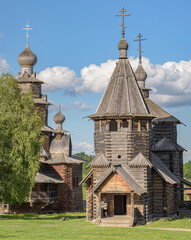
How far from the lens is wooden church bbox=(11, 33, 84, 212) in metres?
48.1

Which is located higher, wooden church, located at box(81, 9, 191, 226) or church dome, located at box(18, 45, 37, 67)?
church dome, located at box(18, 45, 37, 67)

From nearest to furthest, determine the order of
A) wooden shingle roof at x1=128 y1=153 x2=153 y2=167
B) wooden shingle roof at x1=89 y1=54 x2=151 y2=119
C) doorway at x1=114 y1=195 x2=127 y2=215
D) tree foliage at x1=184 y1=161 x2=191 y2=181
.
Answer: wooden shingle roof at x1=128 y1=153 x2=153 y2=167, wooden shingle roof at x1=89 y1=54 x2=151 y2=119, doorway at x1=114 y1=195 x2=127 y2=215, tree foliage at x1=184 y1=161 x2=191 y2=181

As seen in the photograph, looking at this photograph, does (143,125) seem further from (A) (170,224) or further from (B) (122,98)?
(A) (170,224)

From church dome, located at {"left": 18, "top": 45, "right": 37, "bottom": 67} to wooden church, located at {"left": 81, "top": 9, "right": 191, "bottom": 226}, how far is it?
16.7 m

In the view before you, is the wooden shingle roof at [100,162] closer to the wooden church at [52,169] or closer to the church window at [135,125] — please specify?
the church window at [135,125]

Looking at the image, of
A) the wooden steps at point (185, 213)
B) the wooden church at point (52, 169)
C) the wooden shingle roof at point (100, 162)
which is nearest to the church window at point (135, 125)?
the wooden shingle roof at point (100, 162)

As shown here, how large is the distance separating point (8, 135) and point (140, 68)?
1933cm

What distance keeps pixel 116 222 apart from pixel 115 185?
244cm

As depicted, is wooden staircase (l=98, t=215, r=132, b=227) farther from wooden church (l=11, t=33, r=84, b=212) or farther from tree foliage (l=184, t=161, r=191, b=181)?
tree foliage (l=184, t=161, r=191, b=181)

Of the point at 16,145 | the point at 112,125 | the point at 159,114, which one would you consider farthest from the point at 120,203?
the point at 159,114

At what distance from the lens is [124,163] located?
3684cm

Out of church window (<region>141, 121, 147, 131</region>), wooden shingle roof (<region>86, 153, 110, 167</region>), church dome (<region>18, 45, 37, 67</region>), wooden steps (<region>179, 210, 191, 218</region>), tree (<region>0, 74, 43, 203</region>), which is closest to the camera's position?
wooden shingle roof (<region>86, 153, 110, 167</region>)

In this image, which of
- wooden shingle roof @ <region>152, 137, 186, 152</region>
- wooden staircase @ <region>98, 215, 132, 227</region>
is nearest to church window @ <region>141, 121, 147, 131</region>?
wooden staircase @ <region>98, 215, 132, 227</region>

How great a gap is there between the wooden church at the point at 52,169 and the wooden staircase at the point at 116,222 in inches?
503
